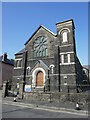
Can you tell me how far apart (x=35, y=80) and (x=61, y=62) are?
6207 mm

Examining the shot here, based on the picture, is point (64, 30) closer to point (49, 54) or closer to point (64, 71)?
point (49, 54)

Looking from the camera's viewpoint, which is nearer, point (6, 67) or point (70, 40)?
point (70, 40)

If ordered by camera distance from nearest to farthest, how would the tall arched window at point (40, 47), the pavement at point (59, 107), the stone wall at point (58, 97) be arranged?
the pavement at point (59, 107), the stone wall at point (58, 97), the tall arched window at point (40, 47)

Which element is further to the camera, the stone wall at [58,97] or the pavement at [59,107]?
the stone wall at [58,97]

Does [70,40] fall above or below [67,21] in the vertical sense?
below

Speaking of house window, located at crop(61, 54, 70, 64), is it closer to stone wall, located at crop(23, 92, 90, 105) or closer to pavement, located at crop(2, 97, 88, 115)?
stone wall, located at crop(23, 92, 90, 105)

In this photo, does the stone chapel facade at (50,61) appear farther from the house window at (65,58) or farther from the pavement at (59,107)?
the pavement at (59,107)

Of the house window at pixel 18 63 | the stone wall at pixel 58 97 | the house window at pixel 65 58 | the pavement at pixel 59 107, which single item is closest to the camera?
the pavement at pixel 59 107

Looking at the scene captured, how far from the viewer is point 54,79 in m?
19.3

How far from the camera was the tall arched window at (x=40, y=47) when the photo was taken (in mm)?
22406

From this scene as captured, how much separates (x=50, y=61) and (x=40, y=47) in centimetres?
399

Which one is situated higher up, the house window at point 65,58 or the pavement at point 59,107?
the house window at point 65,58

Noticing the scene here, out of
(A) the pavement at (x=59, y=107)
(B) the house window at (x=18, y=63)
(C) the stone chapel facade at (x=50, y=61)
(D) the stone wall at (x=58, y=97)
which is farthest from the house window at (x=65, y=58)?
(B) the house window at (x=18, y=63)

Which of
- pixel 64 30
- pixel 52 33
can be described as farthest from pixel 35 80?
pixel 64 30
